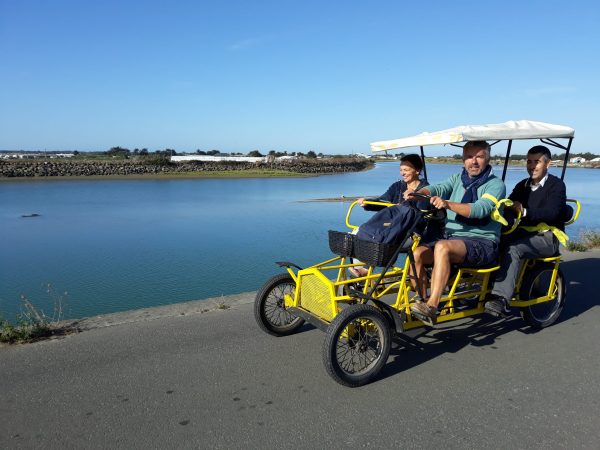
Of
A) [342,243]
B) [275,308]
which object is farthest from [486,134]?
[275,308]

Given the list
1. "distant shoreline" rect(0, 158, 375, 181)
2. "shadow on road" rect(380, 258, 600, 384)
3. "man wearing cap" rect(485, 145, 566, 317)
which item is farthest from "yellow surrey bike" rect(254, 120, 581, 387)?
"distant shoreline" rect(0, 158, 375, 181)

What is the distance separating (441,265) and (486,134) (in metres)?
1.42

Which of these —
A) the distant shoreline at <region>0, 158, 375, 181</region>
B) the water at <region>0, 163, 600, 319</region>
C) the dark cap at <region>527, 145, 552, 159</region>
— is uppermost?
the dark cap at <region>527, 145, 552, 159</region>

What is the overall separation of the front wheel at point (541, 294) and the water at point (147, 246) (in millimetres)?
4686

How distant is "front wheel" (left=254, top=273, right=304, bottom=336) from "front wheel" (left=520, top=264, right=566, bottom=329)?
2.53 meters

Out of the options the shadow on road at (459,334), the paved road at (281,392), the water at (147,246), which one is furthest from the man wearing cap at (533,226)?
the water at (147,246)

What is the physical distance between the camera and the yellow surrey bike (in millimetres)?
3908

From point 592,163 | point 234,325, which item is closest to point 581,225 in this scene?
point 234,325

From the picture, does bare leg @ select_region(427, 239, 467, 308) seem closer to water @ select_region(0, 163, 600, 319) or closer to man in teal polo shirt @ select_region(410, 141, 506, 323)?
man in teal polo shirt @ select_region(410, 141, 506, 323)

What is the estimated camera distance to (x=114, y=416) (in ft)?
10.6

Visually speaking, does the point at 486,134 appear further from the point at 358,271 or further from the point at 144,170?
the point at 144,170

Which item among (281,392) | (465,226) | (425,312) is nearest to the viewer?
(281,392)

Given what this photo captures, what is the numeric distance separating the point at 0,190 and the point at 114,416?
32425 mm

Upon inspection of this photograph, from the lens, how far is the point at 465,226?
15.9 feet
